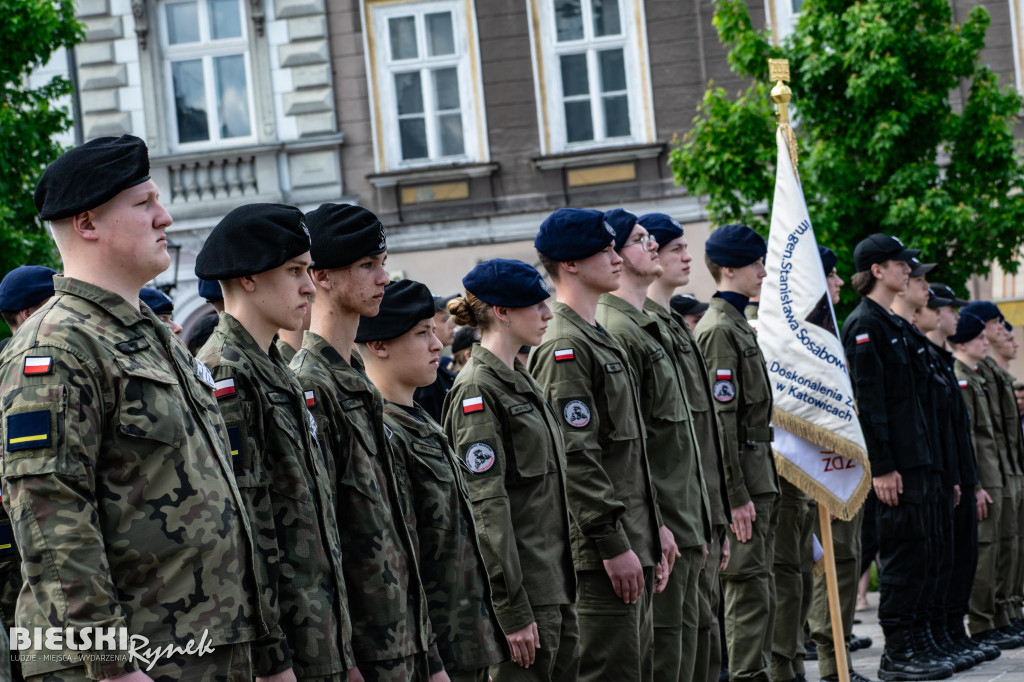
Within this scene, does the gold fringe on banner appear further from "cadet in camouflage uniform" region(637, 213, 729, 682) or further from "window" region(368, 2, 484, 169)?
"window" region(368, 2, 484, 169)

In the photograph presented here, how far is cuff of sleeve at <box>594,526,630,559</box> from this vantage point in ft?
17.7

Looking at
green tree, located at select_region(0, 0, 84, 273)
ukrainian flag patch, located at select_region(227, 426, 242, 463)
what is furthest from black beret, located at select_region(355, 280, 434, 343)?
green tree, located at select_region(0, 0, 84, 273)

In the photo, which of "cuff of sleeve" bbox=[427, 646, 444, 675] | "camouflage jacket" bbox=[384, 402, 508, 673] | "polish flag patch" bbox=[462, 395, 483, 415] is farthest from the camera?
"polish flag patch" bbox=[462, 395, 483, 415]

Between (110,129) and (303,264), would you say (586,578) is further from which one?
(110,129)

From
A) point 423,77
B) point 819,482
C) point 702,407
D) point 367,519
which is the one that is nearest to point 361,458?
point 367,519

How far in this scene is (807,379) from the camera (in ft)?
24.7

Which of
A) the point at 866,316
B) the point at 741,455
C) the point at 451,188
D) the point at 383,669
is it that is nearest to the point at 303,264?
the point at 383,669

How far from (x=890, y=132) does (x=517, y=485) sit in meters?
8.49

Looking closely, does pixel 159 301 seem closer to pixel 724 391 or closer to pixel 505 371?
pixel 505 371

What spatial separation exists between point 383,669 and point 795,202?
14.9 feet

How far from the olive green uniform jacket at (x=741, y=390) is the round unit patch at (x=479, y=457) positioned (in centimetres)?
230

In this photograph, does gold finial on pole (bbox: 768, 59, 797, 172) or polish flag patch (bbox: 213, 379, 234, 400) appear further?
gold finial on pole (bbox: 768, 59, 797, 172)

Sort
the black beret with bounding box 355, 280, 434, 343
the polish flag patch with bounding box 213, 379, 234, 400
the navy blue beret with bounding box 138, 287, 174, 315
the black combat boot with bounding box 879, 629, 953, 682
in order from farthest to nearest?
the black combat boot with bounding box 879, 629, 953, 682 < the navy blue beret with bounding box 138, 287, 174, 315 < the black beret with bounding box 355, 280, 434, 343 < the polish flag patch with bounding box 213, 379, 234, 400

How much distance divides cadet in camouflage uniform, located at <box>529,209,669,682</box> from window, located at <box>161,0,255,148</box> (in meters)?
12.9
